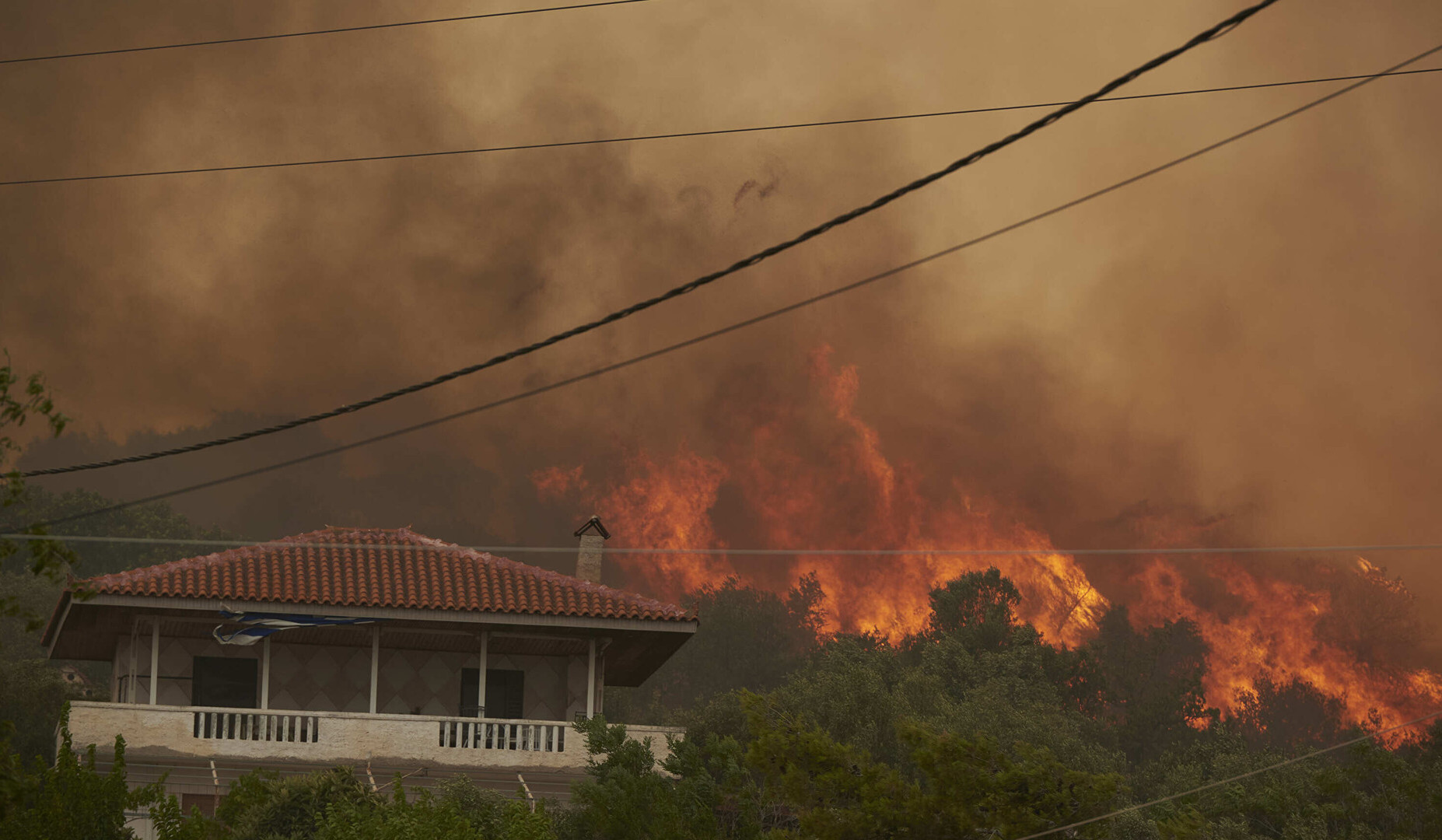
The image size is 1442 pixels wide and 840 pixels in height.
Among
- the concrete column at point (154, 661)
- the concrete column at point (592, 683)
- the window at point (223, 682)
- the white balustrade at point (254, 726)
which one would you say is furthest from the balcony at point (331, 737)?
the window at point (223, 682)

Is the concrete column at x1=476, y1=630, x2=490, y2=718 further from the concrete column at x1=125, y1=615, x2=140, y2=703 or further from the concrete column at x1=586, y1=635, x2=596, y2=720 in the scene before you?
the concrete column at x1=125, y1=615, x2=140, y2=703

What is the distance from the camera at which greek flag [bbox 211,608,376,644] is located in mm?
25797

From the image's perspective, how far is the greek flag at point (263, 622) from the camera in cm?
2580

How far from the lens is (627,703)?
67438 millimetres

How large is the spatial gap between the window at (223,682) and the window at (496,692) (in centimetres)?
443

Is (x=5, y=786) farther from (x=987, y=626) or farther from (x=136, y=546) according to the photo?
(x=136, y=546)

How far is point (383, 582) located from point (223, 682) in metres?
4.20

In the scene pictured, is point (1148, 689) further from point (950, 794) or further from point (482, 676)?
point (950, 794)

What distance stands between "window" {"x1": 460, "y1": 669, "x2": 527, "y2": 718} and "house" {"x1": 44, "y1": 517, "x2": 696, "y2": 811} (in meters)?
0.03

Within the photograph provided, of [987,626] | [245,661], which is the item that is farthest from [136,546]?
[245,661]

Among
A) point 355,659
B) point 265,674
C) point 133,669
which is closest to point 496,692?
point 355,659

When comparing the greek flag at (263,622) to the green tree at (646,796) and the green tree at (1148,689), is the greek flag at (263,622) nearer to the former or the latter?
the green tree at (646,796)

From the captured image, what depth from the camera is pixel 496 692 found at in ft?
95.0

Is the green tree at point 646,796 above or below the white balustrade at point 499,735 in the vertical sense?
below
